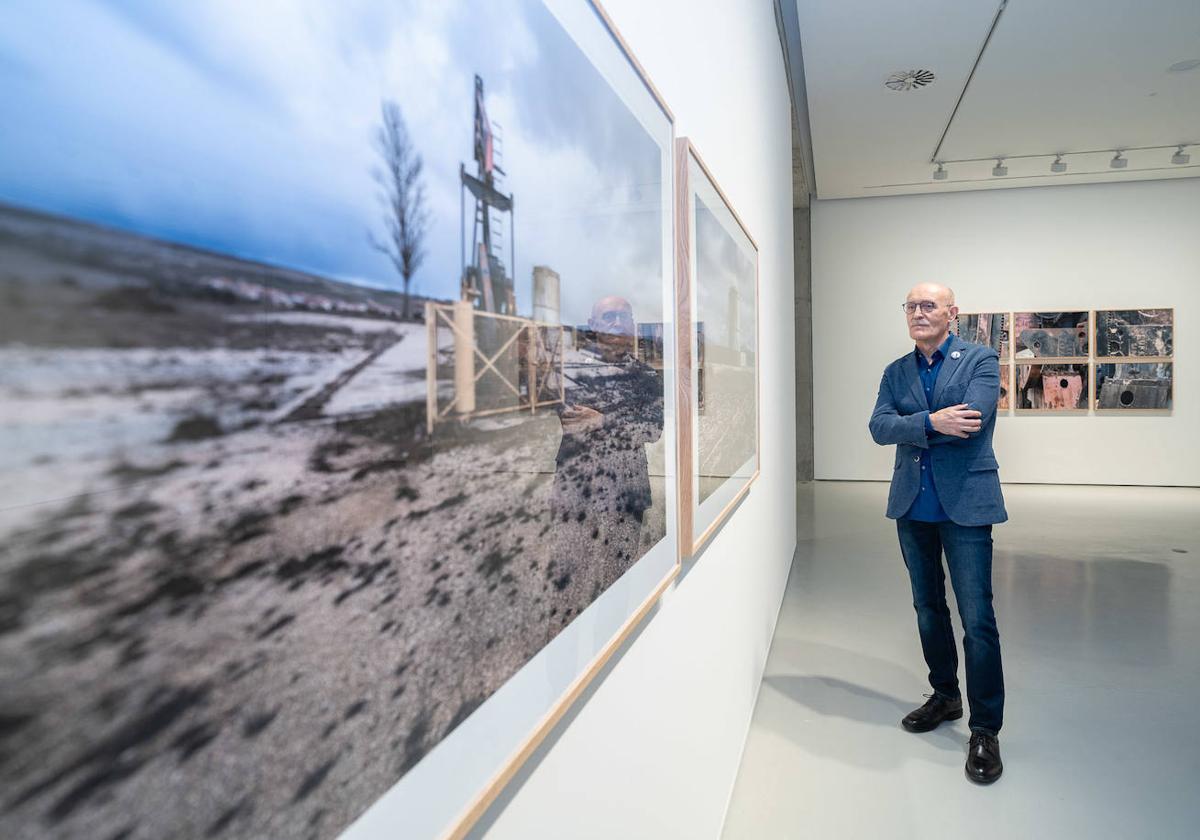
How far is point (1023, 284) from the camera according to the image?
954 centimetres

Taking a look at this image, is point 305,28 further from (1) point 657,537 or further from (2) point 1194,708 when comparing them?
(2) point 1194,708

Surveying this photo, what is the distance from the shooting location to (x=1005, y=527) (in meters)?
6.91

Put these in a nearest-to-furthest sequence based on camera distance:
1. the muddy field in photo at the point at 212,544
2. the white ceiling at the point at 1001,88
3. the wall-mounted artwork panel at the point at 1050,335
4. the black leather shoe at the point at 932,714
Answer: the muddy field in photo at the point at 212,544
the black leather shoe at the point at 932,714
the white ceiling at the point at 1001,88
the wall-mounted artwork panel at the point at 1050,335

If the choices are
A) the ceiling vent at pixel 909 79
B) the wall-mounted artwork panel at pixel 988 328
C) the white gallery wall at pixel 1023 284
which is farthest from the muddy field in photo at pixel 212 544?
the wall-mounted artwork panel at pixel 988 328

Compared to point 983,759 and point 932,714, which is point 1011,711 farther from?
point 983,759

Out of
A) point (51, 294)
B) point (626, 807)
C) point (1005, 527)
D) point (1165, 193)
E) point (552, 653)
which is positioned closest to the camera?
point (51, 294)

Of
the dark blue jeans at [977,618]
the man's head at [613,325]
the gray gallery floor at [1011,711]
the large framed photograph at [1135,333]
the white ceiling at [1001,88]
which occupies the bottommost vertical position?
the gray gallery floor at [1011,711]

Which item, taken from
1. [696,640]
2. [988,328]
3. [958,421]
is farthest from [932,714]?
[988,328]

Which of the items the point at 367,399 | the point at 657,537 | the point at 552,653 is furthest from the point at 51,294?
the point at 657,537

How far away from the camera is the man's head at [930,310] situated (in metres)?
2.86

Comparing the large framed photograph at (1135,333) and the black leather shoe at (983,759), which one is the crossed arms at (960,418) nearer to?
the black leather shoe at (983,759)

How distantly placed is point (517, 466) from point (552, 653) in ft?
0.87

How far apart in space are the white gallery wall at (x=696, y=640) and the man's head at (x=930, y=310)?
0.69m

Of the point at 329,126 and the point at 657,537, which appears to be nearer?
the point at 329,126
